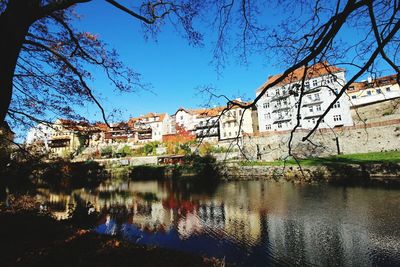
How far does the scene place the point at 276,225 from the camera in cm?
1055

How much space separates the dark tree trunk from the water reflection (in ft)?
24.4

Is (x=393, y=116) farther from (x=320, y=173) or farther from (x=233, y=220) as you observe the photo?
(x=233, y=220)

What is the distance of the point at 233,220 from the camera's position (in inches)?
472

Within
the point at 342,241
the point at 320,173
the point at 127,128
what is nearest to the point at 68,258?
the point at 127,128

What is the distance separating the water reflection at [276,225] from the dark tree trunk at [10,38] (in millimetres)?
7428

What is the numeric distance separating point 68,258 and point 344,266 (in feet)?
22.9

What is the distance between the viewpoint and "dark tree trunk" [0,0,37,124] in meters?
2.12

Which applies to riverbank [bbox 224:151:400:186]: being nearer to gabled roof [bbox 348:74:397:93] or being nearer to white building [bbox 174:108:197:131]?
gabled roof [bbox 348:74:397:93]

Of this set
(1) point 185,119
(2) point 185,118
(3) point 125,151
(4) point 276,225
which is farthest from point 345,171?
(2) point 185,118

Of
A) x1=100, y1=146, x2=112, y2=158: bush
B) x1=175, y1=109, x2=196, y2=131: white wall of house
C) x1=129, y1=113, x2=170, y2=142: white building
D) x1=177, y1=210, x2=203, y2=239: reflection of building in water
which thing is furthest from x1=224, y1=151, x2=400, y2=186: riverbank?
x1=129, y1=113, x2=170, y2=142: white building

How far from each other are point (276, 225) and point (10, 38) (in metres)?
10.8

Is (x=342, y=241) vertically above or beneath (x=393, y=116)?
beneath

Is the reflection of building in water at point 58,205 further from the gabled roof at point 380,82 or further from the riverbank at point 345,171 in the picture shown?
the gabled roof at point 380,82

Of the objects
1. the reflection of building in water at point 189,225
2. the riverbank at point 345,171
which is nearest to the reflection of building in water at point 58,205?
the reflection of building in water at point 189,225
